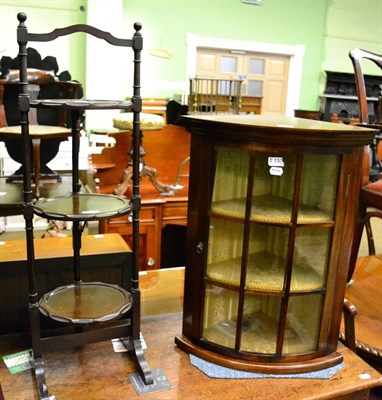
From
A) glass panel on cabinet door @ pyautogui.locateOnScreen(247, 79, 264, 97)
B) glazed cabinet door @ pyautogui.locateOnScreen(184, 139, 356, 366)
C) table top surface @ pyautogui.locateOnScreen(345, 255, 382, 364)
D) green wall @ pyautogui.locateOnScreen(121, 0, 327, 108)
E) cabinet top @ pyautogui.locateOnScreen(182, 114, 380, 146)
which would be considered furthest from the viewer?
glass panel on cabinet door @ pyautogui.locateOnScreen(247, 79, 264, 97)

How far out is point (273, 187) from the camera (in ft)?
4.69

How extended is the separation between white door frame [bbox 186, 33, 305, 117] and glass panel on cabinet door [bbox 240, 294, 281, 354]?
6162 mm

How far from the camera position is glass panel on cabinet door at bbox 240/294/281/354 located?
4.77 feet

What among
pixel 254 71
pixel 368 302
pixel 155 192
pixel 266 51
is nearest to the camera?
pixel 368 302

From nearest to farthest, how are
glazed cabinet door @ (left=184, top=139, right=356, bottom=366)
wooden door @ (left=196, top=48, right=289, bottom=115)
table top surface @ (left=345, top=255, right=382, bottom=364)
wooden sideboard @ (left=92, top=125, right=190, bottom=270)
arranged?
glazed cabinet door @ (left=184, top=139, right=356, bottom=366), table top surface @ (left=345, top=255, right=382, bottom=364), wooden sideboard @ (left=92, top=125, right=190, bottom=270), wooden door @ (left=196, top=48, right=289, bottom=115)

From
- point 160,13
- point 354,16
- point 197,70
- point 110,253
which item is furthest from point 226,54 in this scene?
point 110,253

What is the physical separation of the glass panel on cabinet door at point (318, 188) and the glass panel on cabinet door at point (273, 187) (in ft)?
0.13

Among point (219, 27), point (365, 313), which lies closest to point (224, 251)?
point (365, 313)

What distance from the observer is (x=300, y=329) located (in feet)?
4.90

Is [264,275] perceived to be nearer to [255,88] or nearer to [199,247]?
[199,247]

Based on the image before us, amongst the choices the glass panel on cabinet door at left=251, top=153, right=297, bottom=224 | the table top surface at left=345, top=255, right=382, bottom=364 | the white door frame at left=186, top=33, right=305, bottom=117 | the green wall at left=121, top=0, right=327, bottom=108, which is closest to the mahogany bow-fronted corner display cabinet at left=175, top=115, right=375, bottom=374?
the glass panel on cabinet door at left=251, top=153, right=297, bottom=224

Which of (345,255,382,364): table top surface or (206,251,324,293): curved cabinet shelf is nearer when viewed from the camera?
(206,251,324,293): curved cabinet shelf

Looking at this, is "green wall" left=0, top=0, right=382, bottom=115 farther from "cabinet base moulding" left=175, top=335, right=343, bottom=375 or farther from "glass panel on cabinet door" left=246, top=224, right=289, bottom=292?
"cabinet base moulding" left=175, top=335, right=343, bottom=375

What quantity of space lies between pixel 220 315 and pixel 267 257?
0.26 m
